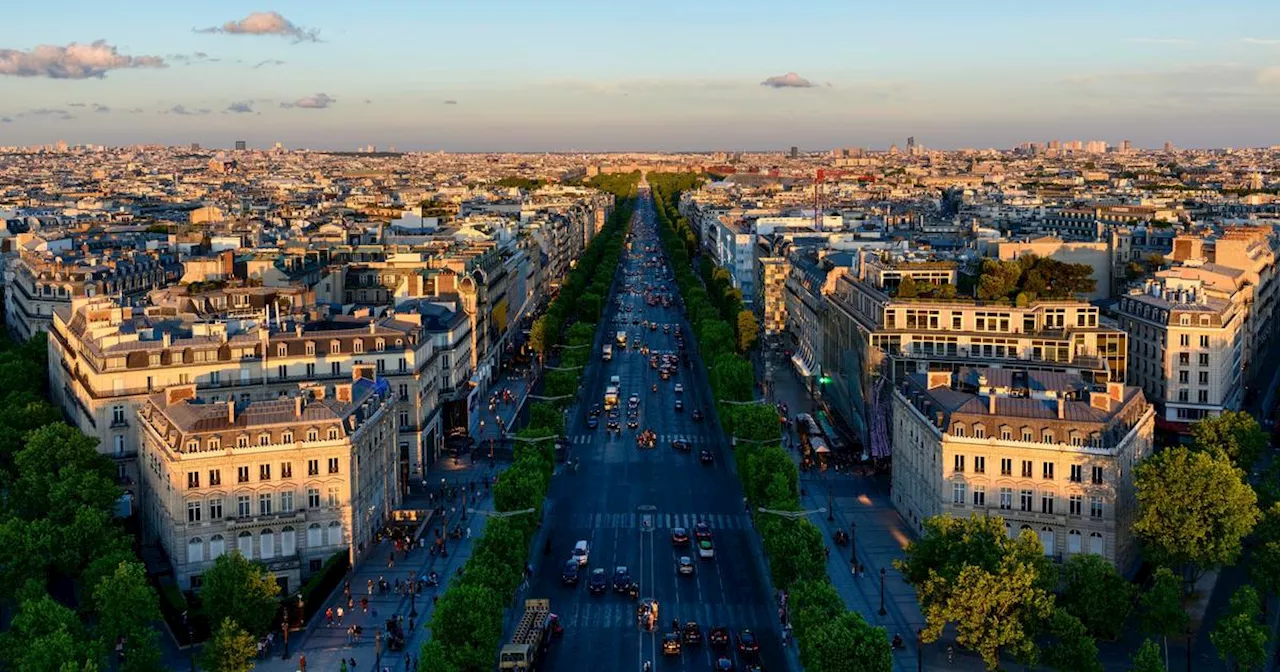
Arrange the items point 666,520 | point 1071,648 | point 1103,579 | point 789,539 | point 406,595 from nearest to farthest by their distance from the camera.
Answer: point 1071,648, point 1103,579, point 789,539, point 406,595, point 666,520

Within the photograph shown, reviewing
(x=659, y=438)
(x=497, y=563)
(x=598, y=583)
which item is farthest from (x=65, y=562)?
(x=659, y=438)

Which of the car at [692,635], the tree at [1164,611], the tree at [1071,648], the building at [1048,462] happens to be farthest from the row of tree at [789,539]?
the tree at [1164,611]

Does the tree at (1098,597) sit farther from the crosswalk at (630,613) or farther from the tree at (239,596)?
the tree at (239,596)

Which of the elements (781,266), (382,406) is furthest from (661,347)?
(382,406)

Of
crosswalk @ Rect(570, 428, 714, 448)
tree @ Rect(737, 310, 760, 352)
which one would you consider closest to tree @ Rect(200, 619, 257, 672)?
crosswalk @ Rect(570, 428, 714, 448)

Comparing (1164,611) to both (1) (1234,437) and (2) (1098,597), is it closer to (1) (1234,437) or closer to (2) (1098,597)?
(2) (1098,597)

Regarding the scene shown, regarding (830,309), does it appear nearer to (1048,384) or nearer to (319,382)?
(1048,384)
